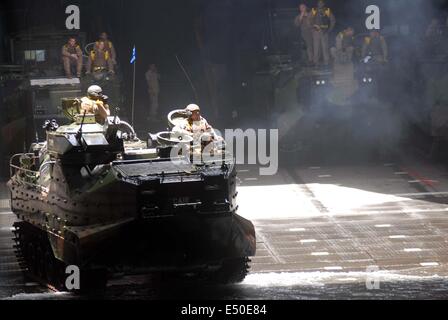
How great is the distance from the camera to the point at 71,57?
28.3 m

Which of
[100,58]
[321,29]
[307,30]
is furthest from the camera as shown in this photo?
[307,30]

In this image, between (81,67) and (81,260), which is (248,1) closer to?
(81,67)

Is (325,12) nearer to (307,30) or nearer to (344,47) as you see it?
(307,30)

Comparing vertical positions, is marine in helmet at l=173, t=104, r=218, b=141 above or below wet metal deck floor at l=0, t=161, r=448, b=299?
above

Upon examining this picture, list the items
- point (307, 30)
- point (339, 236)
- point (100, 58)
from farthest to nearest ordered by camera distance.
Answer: point (307, 30), point (100, 58), point (339, 236)

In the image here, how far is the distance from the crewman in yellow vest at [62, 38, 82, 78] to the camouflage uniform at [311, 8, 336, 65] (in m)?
6.04

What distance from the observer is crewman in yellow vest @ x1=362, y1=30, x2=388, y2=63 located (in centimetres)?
2991

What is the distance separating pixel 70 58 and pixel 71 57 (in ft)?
0.15

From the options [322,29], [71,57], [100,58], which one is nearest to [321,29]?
[322,29]

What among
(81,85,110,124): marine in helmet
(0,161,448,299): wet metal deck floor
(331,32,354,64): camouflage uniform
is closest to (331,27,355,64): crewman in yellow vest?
(331,32,354,64): camouflage uniform

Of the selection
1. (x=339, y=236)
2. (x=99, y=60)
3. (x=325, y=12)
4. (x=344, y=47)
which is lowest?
(x=339, y=236)

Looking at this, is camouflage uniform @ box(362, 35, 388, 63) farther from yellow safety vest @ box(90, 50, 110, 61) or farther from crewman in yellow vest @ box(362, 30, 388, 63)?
yellow safety vest @ box(90, 50, 110, 61)

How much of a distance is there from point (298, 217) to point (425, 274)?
4.96 meters

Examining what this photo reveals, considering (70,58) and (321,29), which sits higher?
(321,29)
